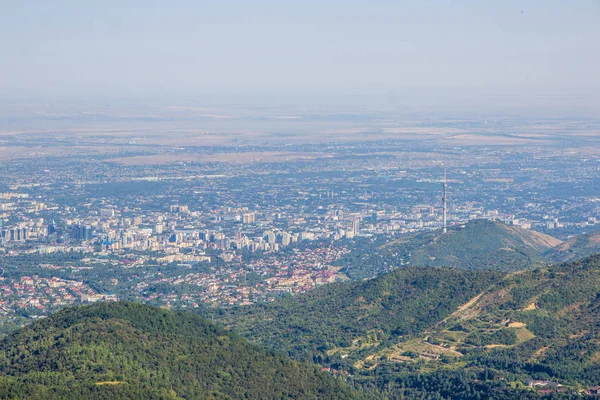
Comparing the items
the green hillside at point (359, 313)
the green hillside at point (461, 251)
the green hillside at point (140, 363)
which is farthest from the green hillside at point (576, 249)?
the green hillside at point (140, 363)

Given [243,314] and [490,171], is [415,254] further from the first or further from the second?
[490,171]

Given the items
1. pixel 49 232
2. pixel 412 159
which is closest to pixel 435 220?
pixel 49 232

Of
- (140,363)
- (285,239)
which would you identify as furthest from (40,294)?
(140,363)

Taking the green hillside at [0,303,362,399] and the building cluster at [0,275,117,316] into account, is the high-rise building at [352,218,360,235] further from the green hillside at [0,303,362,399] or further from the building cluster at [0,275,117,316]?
the green hillside at [0,303,362,399]

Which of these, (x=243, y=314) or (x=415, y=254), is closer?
(x=243, y=314)

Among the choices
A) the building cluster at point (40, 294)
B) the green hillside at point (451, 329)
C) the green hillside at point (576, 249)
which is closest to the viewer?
the green hillside at point (451, 329)

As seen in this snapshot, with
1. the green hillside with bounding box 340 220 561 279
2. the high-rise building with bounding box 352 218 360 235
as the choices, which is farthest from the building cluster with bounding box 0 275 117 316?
the high-rise building with bounding box 352 218 360 235

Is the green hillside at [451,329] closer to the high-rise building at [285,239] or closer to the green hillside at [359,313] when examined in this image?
the green hillside at [359,313]
